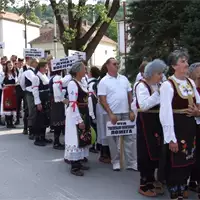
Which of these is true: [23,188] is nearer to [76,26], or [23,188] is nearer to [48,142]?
[48,142]

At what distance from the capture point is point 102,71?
Answer: 758cm

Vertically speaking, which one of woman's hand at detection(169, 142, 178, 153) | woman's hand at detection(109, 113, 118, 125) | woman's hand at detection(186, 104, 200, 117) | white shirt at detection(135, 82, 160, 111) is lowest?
woman's hand at detection(169, 142, 178, 153)

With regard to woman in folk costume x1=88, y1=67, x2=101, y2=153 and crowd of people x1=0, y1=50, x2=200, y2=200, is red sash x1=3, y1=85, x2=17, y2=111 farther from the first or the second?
woman in folk costume x1=88, y1=67, x2=101, y2=153

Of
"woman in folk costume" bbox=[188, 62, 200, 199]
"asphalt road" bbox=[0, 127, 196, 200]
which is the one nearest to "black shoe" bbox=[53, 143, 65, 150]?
"asphalt road" bbox=[0, 127, 196, 200]

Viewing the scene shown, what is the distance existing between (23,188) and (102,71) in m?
2.63

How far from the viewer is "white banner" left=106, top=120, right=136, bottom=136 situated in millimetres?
6719

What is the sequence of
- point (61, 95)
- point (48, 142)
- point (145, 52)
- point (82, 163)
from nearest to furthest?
point (82, 163)
point (61, 95)
point (48, 142)
point (145, 52)

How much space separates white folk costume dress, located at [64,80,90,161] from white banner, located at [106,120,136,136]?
0.43m

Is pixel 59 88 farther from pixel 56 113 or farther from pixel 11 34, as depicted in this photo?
pixel 11 34

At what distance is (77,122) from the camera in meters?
6.76

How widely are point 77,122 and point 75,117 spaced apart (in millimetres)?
89

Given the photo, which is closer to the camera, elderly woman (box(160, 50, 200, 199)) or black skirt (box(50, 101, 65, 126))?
elderly woman (box(160, 50, 200, 199))

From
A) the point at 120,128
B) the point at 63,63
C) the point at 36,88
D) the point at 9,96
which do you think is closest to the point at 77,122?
the point at 120,128

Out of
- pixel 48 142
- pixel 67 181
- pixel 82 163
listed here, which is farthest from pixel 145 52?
pixel 67 181
